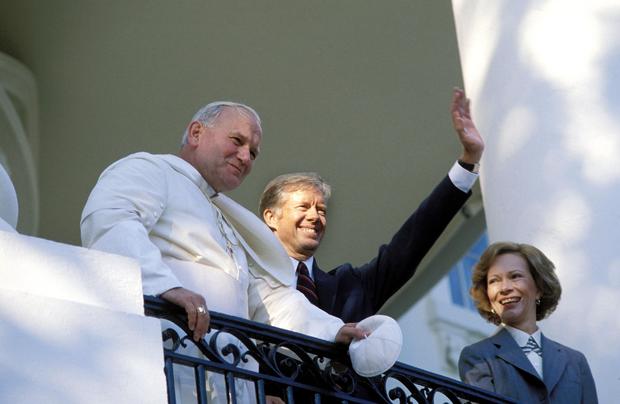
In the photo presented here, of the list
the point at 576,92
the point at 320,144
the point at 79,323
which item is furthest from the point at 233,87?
the point at 79,323

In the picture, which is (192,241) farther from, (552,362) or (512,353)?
(552,362)

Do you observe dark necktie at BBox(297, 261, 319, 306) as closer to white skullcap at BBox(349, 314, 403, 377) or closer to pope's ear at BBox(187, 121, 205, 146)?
pope's ear at BBox(187, 121, 205, 146)

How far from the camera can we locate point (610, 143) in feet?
24.8

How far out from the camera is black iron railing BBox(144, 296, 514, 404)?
17.9ft

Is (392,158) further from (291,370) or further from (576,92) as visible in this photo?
(291,370)

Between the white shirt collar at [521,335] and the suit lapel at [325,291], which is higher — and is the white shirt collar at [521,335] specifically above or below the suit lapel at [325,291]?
below

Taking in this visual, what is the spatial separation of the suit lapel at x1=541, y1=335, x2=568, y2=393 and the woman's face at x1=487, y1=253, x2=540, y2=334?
12 centimetres

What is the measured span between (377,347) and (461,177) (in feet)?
5.22

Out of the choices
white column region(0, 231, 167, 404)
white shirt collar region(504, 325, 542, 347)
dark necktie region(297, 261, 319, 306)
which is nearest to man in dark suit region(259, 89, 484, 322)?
dark necktie region(297, 261, 319, 306)

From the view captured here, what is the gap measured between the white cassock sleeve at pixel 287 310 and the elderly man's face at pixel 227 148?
387 mm

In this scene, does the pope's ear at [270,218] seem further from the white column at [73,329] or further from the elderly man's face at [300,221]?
the white column at [73,329]

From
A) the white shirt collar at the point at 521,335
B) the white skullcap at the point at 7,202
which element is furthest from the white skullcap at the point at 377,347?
the white skullcap at the point at 7,202

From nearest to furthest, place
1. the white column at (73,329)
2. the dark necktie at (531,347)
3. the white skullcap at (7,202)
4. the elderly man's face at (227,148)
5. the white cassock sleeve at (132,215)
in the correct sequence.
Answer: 1. the white column at (73,329)
2. the white skullcap at (7,202)
3. the white cassock sleeve at (132,215)
4. the elderly man's face at (227,148)
5. the dark necktie at (531,347)

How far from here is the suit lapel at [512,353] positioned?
6.64 metres
